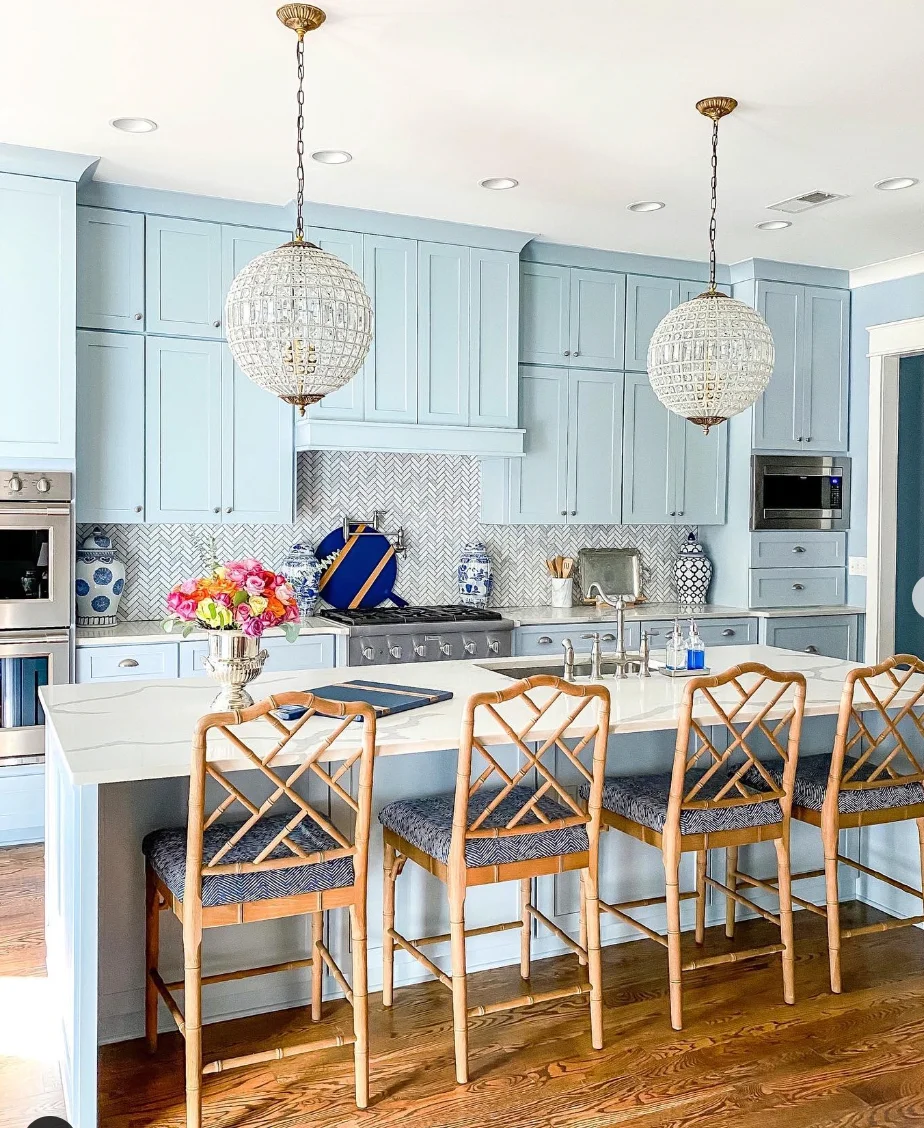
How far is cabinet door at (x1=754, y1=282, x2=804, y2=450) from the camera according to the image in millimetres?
5633

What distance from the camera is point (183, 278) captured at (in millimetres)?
4520

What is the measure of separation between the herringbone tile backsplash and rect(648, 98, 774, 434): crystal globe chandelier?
213 centimetres

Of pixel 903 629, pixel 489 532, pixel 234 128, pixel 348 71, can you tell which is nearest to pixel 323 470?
pixel 489 532

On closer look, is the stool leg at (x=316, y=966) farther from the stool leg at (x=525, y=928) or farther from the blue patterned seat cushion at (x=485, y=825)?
the stool leg at (x=525, y=928)

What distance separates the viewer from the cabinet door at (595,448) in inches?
213

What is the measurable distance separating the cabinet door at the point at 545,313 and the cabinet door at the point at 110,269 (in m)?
1.82

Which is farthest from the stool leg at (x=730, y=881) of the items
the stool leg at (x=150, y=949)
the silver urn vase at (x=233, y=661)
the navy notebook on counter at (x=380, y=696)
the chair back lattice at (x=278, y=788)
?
the stool leg at (x=150, y=949)

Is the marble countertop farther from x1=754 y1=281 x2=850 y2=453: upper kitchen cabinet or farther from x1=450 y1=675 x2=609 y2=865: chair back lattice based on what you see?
x1=754 y1=281 x2=850 y2=453: upper kitchen cabinet

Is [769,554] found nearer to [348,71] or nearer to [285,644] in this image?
[285,644]

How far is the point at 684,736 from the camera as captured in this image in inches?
106

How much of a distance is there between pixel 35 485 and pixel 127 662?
78cm

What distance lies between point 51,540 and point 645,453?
117 inches

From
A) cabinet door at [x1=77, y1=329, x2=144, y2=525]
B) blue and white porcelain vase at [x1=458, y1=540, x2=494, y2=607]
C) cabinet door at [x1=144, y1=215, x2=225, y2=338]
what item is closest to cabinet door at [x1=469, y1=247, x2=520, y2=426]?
blue and white porcelain vase at [x1=458, y1=540, x2=494, y2=607]

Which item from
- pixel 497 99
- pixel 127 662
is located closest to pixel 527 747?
pixel 497 99
